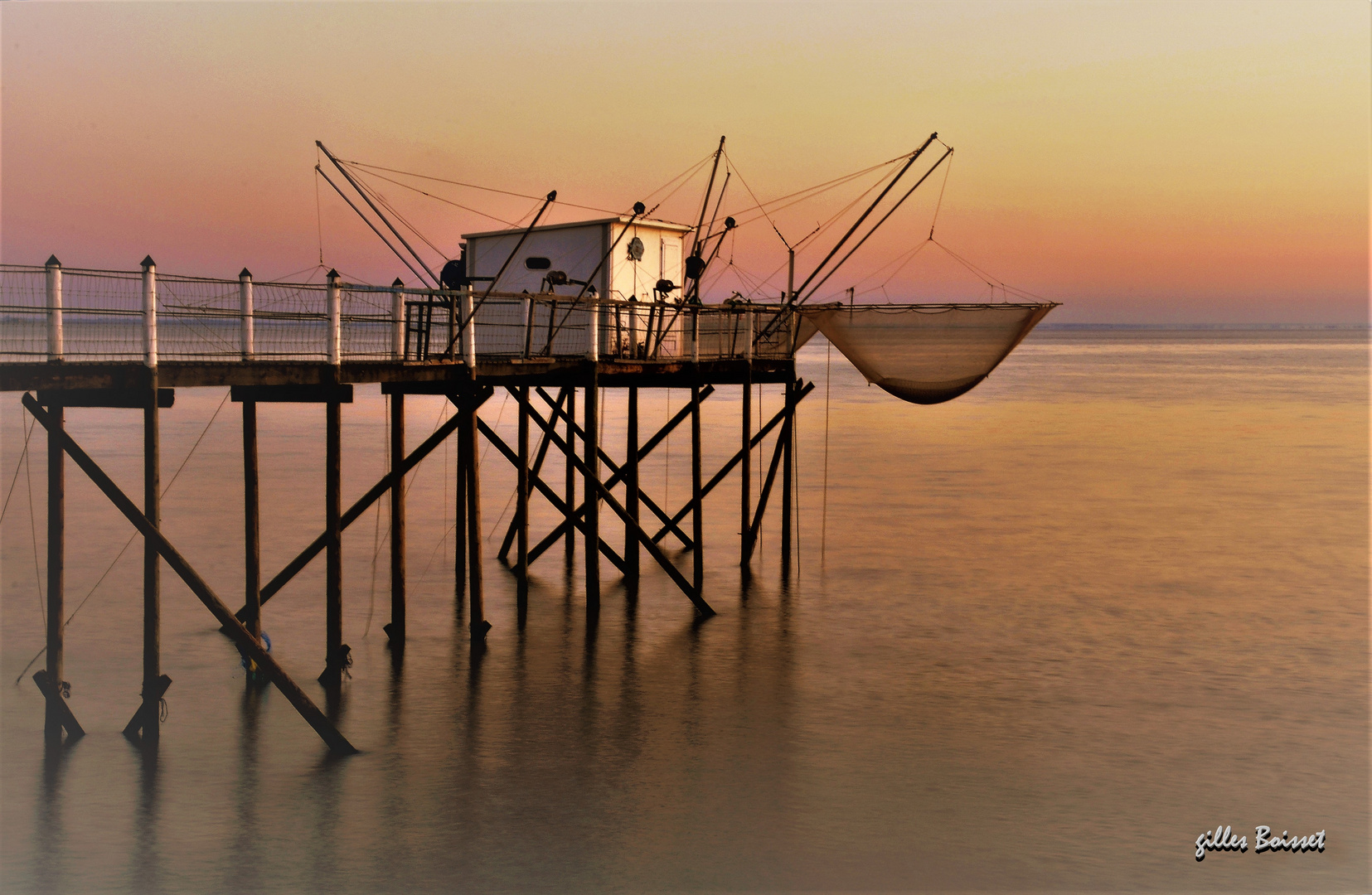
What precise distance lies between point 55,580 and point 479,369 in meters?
5.86

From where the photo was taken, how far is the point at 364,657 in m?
16.7

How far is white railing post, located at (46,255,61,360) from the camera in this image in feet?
38.1

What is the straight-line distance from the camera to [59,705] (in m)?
13.0

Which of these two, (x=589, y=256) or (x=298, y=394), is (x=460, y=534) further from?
(x=298, y=394)

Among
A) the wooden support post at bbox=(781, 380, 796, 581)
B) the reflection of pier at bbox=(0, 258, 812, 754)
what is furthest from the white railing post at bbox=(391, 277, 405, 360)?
the wooden support post at bbox=(781, 380, 796, 581)

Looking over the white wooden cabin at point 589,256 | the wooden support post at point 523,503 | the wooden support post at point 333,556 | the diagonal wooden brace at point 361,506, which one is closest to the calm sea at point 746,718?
the wooden support post at point 333,556

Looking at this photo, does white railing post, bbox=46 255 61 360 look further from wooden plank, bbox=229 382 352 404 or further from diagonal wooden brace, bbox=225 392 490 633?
diagonal wooden brace, bbox=225 392 490 633

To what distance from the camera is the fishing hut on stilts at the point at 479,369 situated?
486 inches

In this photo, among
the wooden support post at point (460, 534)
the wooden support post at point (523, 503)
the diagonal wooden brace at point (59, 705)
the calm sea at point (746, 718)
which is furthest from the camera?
the wooden support post at point (460, 534)

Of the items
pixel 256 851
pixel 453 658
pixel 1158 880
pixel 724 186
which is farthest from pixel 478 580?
pixel 724 186

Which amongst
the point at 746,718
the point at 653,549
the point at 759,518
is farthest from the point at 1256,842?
the point at 759,518

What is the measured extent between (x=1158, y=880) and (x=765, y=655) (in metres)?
7.44

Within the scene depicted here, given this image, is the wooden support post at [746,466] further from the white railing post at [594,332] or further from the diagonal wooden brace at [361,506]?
the diagonal wooden brace at [361,506]

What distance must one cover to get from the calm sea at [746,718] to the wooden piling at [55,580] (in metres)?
0.46
